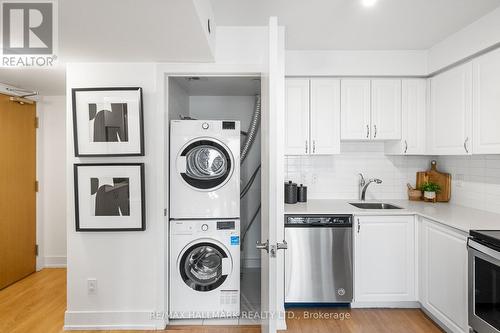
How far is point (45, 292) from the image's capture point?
293cm

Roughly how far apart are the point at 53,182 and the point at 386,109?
4.15m

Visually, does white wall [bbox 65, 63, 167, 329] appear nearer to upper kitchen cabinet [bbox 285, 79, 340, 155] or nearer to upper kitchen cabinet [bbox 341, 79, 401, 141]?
upper kitchen cabinet [bbox 285, 79, 340, 155]

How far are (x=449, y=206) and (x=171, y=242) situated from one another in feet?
8.93

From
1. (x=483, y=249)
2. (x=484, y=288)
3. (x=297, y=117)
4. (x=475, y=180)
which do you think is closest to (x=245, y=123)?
(x=297, y=117)

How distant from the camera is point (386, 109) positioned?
2.84 meters

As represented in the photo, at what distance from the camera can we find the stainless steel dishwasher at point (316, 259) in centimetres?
246

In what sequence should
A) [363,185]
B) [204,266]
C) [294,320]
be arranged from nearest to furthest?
[294,320] → [204,266] → [363,185]

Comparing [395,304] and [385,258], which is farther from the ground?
[385,258]

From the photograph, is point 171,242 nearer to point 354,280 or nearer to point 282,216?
point 282,216

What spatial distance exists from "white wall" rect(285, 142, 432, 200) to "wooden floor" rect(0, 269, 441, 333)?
1.21 meters

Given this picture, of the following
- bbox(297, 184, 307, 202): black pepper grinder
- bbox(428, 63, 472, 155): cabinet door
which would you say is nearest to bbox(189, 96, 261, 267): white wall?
bbox(297, 184, 307, 202): black pepper grinder

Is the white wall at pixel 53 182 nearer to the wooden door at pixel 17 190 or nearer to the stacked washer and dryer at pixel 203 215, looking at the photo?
the wooden door at pixel 17 190

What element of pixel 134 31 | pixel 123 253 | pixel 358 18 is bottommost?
pixel 123 253

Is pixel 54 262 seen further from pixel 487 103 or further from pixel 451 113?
pixel 487 103
